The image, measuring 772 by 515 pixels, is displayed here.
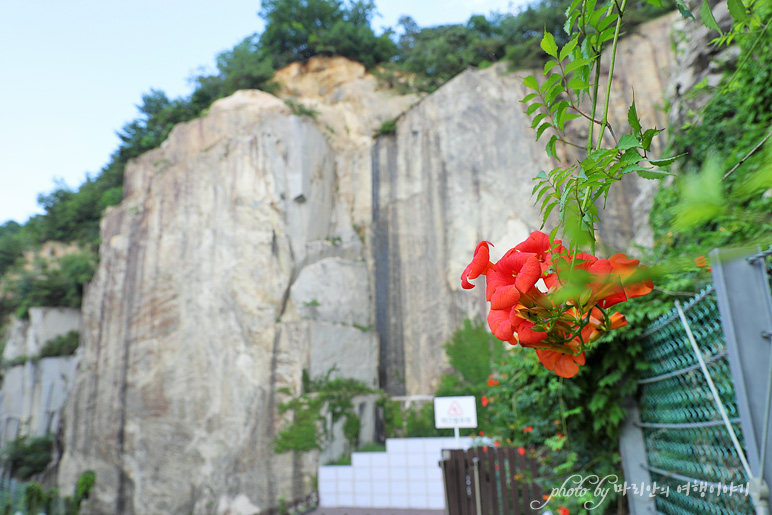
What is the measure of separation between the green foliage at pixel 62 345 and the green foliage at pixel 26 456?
2.51 metres

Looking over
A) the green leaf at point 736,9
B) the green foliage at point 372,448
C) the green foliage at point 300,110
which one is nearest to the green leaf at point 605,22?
the green leaf at point 736,9

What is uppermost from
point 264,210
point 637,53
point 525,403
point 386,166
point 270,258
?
point 637,53

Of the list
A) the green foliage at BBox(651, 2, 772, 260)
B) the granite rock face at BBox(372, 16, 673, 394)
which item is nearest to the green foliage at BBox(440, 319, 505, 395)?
the granite rock face at BBox(372, 16, 673, 394)

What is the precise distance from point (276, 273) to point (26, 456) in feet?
31.6

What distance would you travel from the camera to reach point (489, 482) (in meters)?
3.39

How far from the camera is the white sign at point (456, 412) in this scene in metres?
6.35

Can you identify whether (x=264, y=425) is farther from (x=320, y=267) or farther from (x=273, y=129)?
(x=273, y=129)

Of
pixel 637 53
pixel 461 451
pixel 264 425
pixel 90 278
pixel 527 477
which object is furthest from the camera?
pixel 90 278

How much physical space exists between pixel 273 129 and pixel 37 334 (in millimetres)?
10278

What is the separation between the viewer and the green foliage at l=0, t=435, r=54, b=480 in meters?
14.5

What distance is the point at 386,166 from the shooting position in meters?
13.2

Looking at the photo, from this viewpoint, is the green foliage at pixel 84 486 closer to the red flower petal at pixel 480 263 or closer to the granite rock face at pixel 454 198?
the granite rock face at pixel 454 198

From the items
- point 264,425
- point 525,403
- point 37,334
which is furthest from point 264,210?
point 525,403

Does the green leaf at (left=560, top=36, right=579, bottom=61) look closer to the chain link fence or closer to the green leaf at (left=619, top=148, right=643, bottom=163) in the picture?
the green leaf at (left=619, top=148, right=643, bottom=163)
